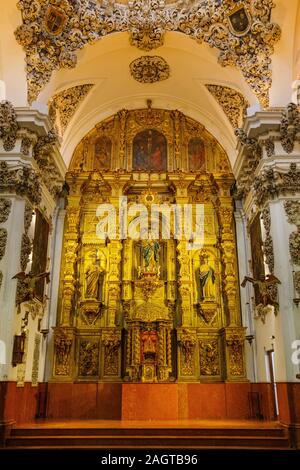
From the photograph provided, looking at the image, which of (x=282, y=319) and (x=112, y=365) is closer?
(x=282, y=319)

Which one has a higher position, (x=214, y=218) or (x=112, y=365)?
(x=214, y=218)

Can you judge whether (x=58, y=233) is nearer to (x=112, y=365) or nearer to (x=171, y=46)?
(x=112, y=365)

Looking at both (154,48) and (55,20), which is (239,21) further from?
(55,20)

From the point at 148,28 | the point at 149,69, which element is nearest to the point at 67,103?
the point at 149,69

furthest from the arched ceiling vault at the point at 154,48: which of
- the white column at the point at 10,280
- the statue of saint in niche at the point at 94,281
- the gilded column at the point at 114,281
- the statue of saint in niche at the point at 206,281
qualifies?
the statue of saint in niche at the point at 94,281

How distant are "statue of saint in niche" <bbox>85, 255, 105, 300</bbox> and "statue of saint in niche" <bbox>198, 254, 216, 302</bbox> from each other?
3545mm

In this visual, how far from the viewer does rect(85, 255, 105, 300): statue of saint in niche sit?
1495cm

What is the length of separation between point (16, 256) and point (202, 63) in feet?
28.2

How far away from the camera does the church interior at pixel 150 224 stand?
10719 millimetres

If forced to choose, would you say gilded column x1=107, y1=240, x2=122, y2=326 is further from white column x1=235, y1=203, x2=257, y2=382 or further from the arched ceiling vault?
the arched ceiling vault

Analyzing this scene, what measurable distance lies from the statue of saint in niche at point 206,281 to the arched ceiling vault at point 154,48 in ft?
16.5
